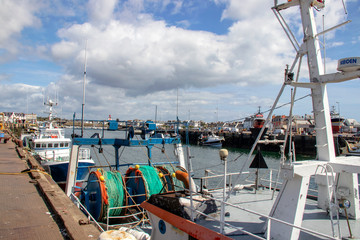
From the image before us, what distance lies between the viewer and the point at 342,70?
16.5 feet

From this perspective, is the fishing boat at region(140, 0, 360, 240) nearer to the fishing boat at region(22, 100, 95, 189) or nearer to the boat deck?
the boat deck

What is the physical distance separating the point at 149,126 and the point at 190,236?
292 inches

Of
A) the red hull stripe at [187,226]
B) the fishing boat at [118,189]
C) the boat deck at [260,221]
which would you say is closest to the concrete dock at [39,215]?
the fishing boat at [118,189]

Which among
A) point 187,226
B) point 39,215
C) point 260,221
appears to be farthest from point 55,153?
point 260,221

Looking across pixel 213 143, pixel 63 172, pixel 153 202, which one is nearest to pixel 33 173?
pixel 153 202

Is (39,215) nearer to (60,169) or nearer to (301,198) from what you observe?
(301,198)

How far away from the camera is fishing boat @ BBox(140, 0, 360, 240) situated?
4.93 metres

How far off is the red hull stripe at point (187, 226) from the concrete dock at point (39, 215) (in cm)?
146

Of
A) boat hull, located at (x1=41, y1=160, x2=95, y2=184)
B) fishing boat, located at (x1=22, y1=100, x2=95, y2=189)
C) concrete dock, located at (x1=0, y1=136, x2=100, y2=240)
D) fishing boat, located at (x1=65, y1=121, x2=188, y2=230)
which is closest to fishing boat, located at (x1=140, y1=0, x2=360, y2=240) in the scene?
concrete dock, located at (x1=0, y1=136, x2=100, y2=240)

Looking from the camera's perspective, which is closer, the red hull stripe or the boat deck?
the red hull stripe

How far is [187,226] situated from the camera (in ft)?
18.4

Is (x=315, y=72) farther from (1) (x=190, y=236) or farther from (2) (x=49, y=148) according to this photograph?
(2) (x=49, y=148)

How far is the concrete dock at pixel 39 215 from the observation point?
5.85 metres

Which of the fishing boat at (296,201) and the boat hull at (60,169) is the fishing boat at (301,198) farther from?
the boat hull at (60,169)
